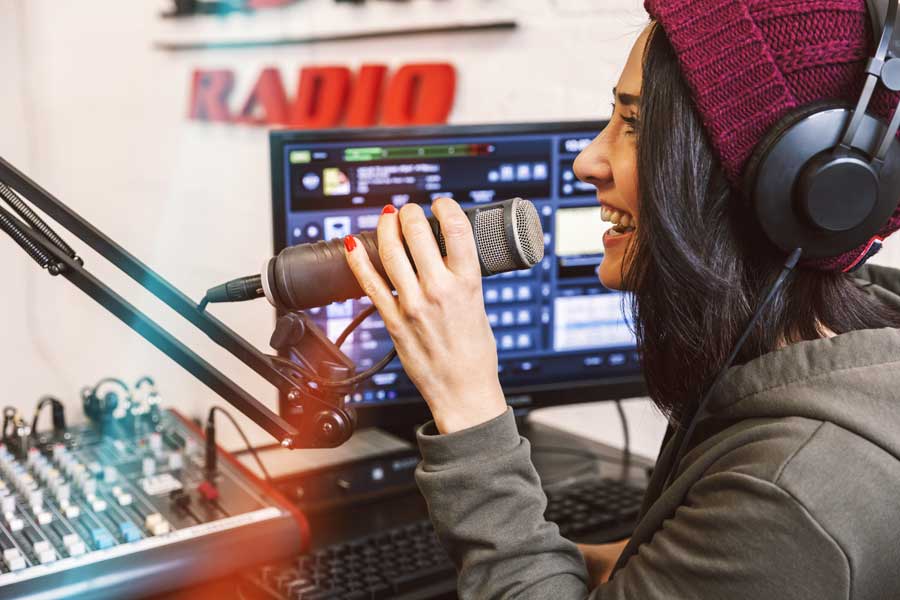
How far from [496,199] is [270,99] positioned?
107 centimetres

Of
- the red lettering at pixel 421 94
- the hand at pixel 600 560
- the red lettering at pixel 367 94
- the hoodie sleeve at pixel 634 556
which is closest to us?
the hoodie sleeve at pixel 634 556

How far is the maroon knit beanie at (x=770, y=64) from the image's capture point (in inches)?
25.7

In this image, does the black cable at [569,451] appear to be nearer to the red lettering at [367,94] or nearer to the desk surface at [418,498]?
the desk surface at [418,498]

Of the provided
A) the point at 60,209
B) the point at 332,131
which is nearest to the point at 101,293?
the point at 60,209

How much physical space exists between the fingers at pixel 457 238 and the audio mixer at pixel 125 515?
0.37 m

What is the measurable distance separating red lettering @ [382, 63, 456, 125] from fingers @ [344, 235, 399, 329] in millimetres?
1142

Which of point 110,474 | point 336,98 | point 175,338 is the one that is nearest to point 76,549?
point 110,474

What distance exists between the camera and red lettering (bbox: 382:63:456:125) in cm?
180

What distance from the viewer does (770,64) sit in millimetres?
655

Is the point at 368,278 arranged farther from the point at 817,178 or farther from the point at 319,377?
the point at 817,178

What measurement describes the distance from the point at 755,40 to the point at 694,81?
0.05m

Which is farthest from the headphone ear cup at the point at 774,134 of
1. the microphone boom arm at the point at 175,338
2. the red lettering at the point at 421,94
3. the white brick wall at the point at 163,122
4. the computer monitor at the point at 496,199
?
the red lettering at the point at 421,94

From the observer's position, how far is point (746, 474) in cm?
64

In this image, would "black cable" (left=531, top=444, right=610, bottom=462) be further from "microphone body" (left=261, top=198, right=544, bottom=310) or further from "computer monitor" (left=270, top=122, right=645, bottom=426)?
"microphone body" (left=261, top=198, right=544, bottom=310)
